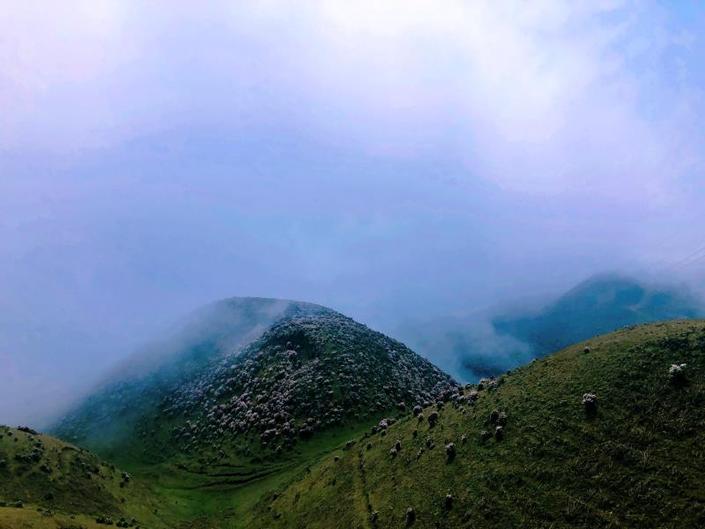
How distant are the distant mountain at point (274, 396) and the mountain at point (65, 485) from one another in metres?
34.7

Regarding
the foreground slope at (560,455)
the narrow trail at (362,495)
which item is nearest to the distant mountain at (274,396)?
the narrow trail at (362,495)

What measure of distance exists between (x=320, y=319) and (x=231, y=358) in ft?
126

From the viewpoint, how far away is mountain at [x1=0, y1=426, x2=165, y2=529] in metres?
82.0

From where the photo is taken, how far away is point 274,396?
484ft

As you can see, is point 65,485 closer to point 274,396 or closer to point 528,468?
point 274,396

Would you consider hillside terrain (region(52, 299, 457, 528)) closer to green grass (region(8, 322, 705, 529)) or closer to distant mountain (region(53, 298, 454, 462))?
distant mountain (region(53, 298, 454, 462))

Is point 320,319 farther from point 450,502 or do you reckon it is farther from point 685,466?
point 685,466

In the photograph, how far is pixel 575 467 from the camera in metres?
47.8

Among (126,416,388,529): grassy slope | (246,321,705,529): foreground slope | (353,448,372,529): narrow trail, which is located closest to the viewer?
(246,321,705,529): foreground slope

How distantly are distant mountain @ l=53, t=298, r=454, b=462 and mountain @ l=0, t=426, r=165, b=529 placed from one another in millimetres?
34721

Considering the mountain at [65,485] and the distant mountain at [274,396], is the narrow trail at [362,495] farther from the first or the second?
the distant mountain at [274,396]

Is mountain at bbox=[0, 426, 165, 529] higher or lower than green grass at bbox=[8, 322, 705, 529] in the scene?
higher

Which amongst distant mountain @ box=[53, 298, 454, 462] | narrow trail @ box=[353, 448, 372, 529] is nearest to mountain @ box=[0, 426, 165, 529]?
distant mountain @ box=[53, 298, 454, 462]

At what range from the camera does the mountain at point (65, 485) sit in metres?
82.0
